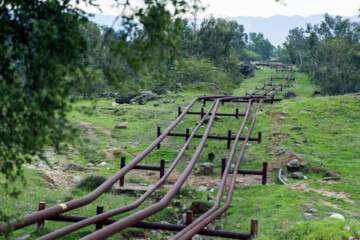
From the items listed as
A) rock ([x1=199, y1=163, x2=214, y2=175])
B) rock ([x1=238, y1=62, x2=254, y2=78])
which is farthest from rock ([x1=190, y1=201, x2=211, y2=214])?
rock ([x1=238, y1=62, x2=254, y2=78])

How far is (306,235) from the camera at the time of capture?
17.0 feet

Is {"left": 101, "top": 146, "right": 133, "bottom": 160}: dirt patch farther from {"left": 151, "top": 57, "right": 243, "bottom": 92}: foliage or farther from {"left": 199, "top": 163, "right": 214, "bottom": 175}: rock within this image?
{"left": 151, "top": 57, "right": 243, "bottom": 92}: foliage

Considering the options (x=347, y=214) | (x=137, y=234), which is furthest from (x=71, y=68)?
(x=347, y=214)

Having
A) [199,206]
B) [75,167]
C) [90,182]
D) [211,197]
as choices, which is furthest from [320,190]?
[75,167]

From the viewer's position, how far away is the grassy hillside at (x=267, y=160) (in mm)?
6898

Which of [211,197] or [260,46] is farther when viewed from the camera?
[260,46]

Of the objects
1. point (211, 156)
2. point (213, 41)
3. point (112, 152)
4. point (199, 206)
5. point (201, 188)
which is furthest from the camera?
point (213, 41)

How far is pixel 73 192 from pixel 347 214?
6.12 m

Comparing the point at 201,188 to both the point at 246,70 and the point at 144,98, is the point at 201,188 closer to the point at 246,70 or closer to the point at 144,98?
the point at 144,98

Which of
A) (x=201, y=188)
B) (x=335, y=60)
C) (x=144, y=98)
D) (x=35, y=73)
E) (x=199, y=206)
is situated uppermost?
(x=335, y=60)

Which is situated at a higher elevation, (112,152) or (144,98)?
(144,98)

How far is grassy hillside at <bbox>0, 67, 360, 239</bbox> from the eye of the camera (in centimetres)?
690

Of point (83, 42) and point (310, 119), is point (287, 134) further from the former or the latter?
point (83, 42)

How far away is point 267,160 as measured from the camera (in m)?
12.2
